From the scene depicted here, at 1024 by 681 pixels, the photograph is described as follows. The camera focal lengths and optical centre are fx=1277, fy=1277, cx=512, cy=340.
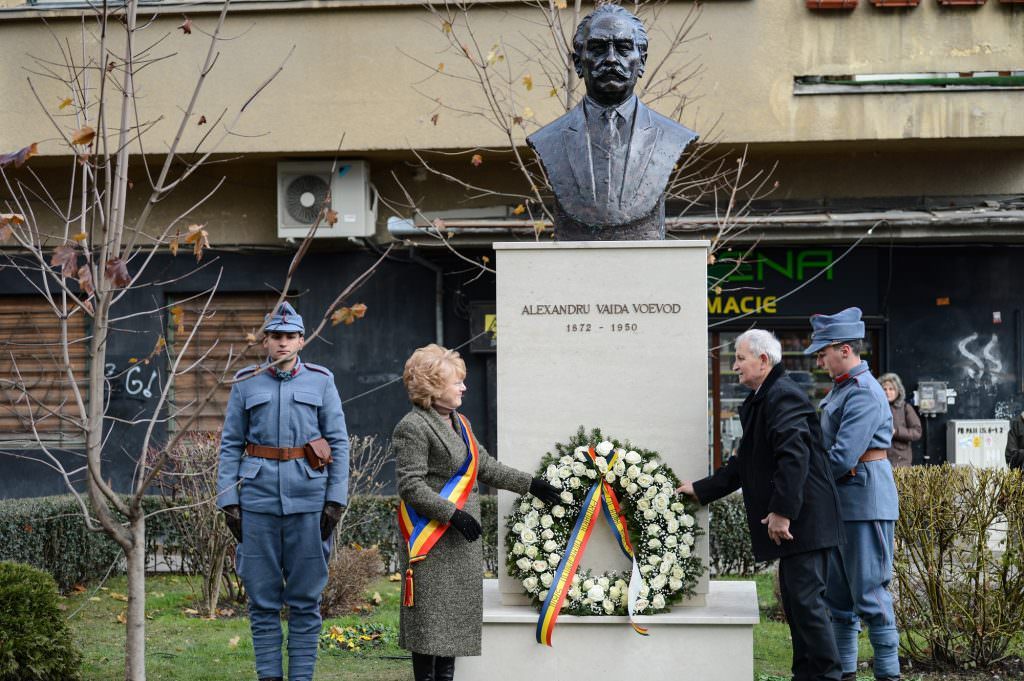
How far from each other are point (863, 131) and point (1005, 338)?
3.34m

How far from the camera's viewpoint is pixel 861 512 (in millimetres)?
6508

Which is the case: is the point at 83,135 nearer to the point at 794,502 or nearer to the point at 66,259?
the point at 66,259

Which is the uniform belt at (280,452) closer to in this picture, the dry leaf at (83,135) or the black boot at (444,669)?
the black boot at (444,669)

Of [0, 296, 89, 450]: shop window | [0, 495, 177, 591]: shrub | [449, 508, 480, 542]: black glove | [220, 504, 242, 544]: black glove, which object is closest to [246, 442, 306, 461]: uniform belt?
[220, 504, 242, 544]: black glove

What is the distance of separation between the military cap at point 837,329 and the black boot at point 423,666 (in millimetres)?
2495

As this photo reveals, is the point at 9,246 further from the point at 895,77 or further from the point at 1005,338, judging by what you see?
the point at 1005,338

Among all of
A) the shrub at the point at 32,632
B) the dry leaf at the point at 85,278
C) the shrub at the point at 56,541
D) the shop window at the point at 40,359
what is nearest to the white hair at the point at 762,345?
the dry leaf at the point at 85,278

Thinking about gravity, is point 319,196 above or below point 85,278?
above

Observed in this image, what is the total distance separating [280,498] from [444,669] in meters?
1.15

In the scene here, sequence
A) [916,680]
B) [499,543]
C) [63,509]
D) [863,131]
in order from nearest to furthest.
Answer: [499,543] < [916,680] < [63,509] < [863,131]

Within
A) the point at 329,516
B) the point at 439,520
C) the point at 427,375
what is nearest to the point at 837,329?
the point at 427,375

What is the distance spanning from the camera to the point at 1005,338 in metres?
14.8

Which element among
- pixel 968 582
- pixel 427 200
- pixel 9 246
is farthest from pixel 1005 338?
pixel 9 246

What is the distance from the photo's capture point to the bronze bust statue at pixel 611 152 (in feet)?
22.4
